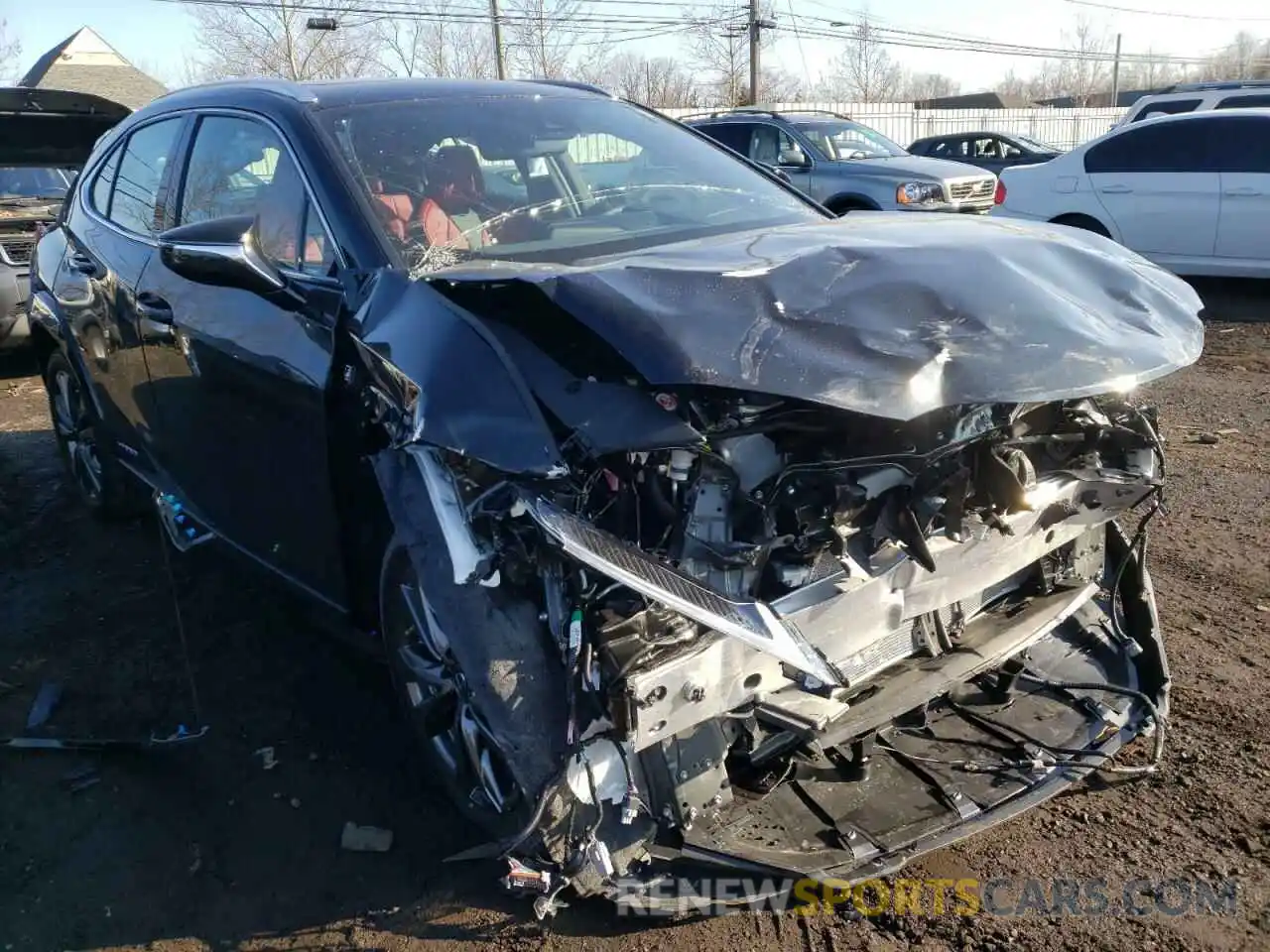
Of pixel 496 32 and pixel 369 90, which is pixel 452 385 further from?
pixel 496 32

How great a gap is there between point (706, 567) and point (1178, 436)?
16.1 feet

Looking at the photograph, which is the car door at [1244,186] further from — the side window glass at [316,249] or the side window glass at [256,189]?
the side window glass at [316,249]

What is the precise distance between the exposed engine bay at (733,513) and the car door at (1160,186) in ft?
27.1

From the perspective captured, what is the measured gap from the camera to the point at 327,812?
3049mm

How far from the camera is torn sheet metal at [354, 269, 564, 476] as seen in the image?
2209 mm

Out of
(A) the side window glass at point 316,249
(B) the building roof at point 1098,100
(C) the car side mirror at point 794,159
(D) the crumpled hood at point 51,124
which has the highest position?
(D) the crumpled hood at point 51,124

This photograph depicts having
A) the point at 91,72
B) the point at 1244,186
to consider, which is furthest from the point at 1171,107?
the point at 91,72

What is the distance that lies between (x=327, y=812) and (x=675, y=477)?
5.22 feet

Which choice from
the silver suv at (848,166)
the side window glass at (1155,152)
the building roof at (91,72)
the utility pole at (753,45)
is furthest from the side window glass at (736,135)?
the building roof at (91,72)

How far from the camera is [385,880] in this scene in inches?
109

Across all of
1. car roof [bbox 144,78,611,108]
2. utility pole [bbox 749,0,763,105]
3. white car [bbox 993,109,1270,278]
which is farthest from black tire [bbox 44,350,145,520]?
utility pole [bbox 749,0,763,105]

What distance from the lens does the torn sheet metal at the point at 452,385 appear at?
7.25ft

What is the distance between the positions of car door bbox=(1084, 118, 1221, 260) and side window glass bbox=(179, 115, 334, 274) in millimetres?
8963

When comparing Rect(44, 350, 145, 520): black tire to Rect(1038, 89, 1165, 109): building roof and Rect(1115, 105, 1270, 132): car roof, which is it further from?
Rect(1038, 89, 1165, 109): building roof
